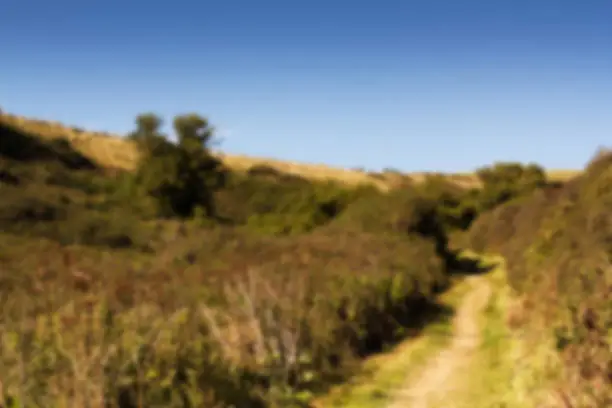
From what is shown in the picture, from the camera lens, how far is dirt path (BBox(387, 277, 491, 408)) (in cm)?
1090

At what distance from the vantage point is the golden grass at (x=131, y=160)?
78.1m

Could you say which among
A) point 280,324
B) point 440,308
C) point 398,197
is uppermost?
point 398,197

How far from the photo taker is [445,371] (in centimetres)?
1300

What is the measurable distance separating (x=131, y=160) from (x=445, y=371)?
70.2m

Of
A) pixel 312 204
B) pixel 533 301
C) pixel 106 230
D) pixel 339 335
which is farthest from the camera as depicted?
pixel 312 204

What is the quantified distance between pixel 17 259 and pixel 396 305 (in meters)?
10.8

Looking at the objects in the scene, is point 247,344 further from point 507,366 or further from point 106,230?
point 106,230

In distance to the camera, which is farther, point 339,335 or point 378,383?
point 339,335

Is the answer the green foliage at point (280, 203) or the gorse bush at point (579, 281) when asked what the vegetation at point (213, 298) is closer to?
the gorse bush at point (579, 281)

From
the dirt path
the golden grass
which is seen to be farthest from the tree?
the dirt path

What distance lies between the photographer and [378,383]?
11938mm

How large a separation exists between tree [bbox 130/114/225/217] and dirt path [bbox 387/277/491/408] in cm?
2963

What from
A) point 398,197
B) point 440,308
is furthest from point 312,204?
point 440,308

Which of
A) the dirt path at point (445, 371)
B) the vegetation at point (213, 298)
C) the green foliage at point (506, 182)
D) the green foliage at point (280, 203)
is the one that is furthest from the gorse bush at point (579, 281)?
the green foliage at point (506, 182)
